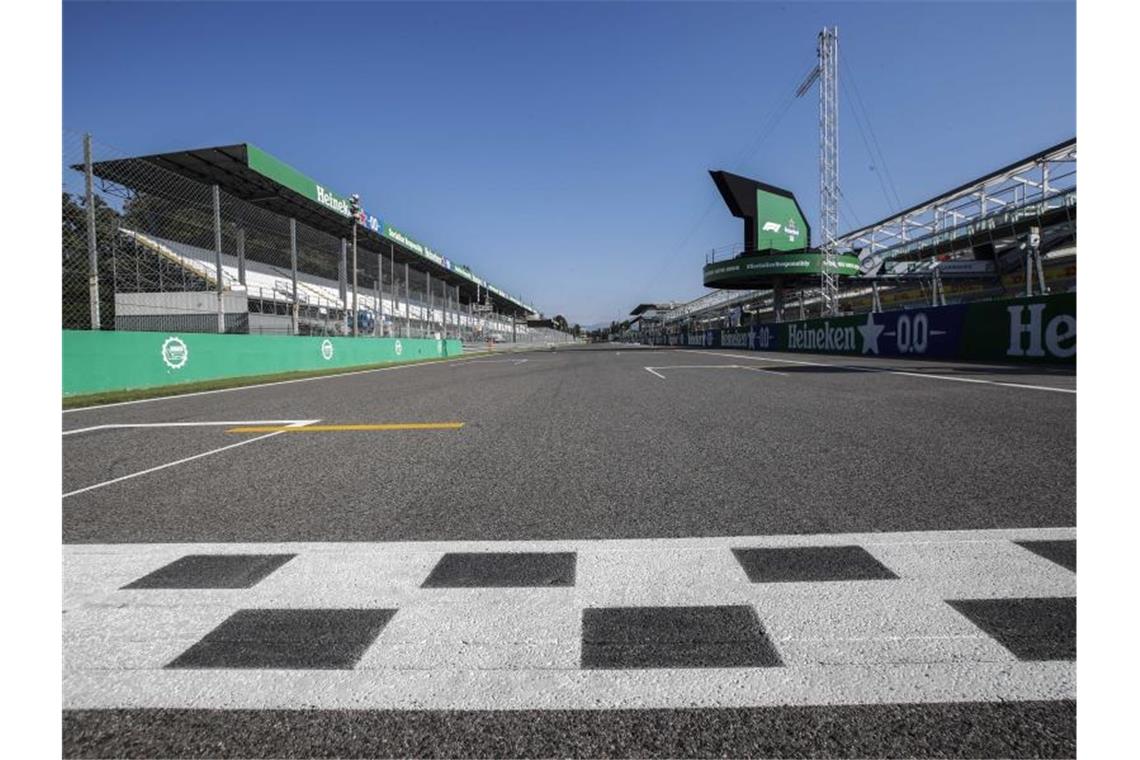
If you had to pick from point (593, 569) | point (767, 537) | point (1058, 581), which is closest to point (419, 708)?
point (593, 569)

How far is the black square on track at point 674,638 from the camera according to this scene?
1.49m

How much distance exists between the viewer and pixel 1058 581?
1.92m

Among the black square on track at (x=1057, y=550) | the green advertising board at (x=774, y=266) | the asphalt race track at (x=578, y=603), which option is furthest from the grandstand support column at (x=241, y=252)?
the green advertising board at (x=774, y=266)

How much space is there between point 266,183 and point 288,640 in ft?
105

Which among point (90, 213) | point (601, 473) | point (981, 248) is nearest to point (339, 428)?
point (601, 473)

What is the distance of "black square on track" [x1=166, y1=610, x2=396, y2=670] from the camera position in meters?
1.53

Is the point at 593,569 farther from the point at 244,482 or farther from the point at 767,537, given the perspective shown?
the point at 244,482

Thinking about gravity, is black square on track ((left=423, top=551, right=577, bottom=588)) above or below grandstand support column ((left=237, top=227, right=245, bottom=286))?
below

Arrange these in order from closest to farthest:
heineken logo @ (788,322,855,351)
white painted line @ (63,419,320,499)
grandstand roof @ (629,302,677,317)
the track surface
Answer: the track surface
white painted line @ (63,419,320,499)
heineken logo @ (788,322,855,351)
grandstand roof @ (629,302,677,317)

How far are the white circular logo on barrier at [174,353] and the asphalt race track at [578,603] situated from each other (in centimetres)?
1017

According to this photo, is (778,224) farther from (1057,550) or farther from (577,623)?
(577,623)

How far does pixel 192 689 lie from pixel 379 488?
2.03 metres

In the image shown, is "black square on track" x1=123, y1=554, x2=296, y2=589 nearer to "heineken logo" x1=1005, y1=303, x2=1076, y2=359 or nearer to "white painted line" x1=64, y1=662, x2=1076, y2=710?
"white painted line" x1=64, y1=662, x2=1076, y2=710

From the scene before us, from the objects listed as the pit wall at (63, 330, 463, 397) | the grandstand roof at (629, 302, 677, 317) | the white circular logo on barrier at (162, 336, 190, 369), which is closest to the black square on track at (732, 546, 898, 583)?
the pit wall at (63, 330, 463, 397)
